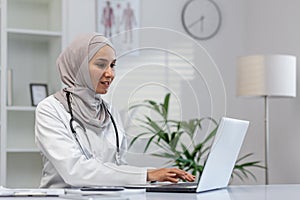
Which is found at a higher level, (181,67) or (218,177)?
(181,67)

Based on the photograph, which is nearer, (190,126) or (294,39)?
(190,126)

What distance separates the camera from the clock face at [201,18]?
452 centimetres

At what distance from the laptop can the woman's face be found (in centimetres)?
38

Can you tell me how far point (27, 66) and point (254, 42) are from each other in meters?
1.77

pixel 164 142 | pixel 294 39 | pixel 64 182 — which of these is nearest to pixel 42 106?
pixel 64 182

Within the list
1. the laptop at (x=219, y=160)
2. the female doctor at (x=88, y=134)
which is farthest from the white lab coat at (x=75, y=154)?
the laptop at (x=219, y=160)

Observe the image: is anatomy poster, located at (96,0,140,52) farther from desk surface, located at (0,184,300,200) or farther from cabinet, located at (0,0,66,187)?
desk surface, located at (0,184,300,200)

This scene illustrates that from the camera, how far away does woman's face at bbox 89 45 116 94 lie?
196 cm

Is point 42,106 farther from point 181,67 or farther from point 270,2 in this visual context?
point 270,2

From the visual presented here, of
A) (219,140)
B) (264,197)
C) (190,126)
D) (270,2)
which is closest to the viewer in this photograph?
(264,197)

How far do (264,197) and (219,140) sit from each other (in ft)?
0.72

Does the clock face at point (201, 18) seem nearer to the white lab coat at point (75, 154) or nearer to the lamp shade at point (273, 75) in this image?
the lamp shade at point (273, 75)

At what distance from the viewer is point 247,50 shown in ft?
15.3

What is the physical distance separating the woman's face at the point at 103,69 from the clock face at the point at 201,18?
8.41ft
